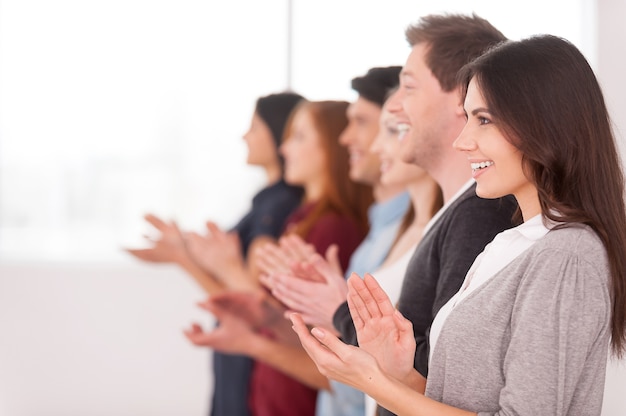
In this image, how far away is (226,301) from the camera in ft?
8.75

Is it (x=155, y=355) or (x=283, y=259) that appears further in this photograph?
(x=155, y=355)

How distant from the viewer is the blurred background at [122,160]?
4.87 m

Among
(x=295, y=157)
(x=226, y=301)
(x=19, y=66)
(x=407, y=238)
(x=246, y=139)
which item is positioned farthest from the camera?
(x=19, y=66)

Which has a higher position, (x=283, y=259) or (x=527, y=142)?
(x=527, y=142)

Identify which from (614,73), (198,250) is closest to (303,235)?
(198,250)

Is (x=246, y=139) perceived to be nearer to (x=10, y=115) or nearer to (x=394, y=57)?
(x=394, y=57)

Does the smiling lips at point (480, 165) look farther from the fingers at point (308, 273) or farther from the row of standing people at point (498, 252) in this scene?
the fingers at point (308, 273)

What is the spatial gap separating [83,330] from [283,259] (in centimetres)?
317

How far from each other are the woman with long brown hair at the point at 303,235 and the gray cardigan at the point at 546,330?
1.47 metres

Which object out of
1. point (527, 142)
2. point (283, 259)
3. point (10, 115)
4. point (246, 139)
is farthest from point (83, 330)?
point (527, 142)

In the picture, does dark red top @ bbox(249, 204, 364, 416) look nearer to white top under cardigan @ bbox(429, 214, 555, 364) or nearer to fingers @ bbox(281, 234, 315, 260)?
fingers @ bbox(281, 234, 315, 260)

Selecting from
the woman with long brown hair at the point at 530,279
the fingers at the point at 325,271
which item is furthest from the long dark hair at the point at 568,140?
the fingers at the point at 325,271

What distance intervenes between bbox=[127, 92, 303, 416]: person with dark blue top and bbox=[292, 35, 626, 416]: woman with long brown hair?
71.8 inches

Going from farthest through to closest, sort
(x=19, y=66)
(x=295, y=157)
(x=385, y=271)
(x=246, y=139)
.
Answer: (x=19, y=66) < (x=246, y=139) < (x=295, y=157) < (x=385, y=271)
